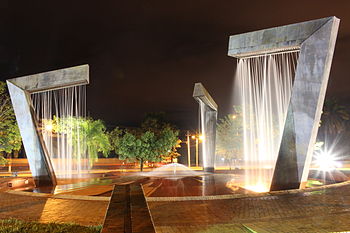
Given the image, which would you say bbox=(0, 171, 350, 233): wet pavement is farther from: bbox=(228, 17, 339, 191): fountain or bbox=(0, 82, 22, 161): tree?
bbox=(0, 82, 22, 161): tree

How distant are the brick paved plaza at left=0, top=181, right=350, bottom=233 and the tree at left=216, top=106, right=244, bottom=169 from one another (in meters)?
24.4

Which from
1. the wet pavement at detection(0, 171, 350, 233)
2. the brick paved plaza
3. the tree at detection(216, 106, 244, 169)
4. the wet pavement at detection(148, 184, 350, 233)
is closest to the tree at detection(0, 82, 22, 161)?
the wet pavement at detection(0, 171, 350, 233)

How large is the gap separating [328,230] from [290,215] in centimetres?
146

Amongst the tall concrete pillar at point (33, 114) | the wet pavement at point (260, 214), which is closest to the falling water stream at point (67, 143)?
the tall concrete pillar at point (33, 114)

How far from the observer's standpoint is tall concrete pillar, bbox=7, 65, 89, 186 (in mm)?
12555

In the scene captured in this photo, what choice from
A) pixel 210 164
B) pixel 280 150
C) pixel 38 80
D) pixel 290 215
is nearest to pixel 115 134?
pixel 210 164

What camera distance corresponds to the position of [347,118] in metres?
42.2

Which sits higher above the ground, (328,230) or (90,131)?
(90,131)

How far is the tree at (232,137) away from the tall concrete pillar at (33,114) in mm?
24561

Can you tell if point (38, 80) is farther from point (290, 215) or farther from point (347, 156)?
point (347, 156)

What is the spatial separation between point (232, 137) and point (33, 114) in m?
25.4

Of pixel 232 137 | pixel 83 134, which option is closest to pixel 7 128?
pixel 83 134

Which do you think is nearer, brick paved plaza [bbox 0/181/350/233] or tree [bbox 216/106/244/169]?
brick paved plaza [bbox 0/181/350/233]

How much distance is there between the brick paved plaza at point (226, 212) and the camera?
224 inches
